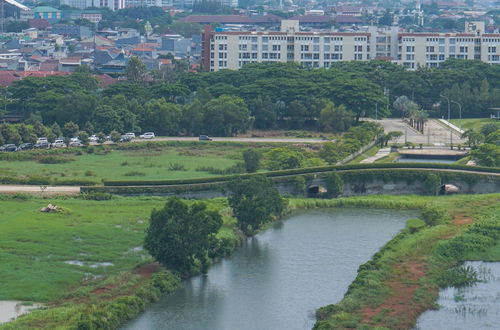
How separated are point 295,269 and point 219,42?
2509 inches

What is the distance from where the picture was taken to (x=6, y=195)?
55188 millimetres

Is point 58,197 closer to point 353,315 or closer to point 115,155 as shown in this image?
point 115,155

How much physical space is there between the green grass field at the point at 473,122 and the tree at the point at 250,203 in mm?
33335

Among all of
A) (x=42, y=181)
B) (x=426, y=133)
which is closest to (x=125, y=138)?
(x=42, y=181)

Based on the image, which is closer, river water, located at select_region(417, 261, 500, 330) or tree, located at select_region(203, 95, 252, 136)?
river water, located at select_region(417, 261, 500, 330)

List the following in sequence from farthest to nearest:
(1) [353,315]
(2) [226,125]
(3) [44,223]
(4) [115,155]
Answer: (2) [226,125], (4) [115,155], (3) [44,223], (1) [353,315]

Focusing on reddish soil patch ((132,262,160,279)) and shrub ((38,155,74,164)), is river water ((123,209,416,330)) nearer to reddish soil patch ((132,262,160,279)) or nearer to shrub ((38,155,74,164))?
reddish soil patch ((132,262,160,279))

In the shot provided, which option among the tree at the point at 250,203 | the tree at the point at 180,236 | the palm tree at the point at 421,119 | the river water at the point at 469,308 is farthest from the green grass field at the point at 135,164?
the river water at the point at 469,308

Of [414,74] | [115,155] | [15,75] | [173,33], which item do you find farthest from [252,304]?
[173,33]

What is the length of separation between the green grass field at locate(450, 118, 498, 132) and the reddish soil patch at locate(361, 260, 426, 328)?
→ 37.3m

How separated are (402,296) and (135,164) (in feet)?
93.9

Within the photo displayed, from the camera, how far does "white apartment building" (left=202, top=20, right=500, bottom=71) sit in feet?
349

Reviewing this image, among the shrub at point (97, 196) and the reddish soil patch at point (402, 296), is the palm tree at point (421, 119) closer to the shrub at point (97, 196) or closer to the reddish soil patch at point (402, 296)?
the shrub at point (97, 196)

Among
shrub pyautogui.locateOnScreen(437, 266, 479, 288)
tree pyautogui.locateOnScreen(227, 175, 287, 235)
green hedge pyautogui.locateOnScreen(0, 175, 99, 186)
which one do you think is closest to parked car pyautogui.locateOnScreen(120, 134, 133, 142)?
green hedge pyautogui.locateOnScreen(0, 175, 99, 186)
